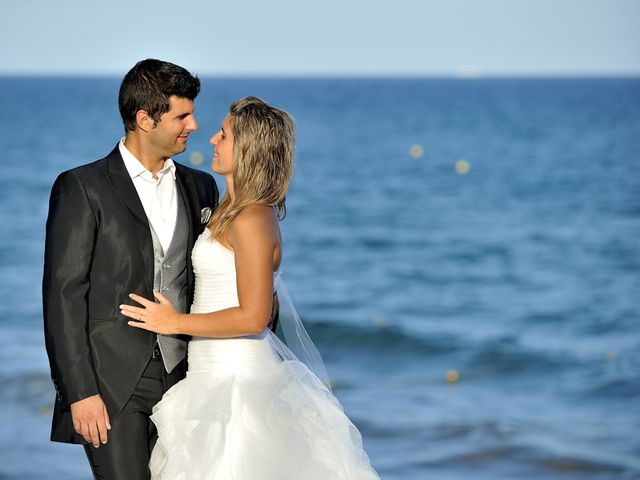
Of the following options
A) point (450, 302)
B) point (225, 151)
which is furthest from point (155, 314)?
point (450, 302)

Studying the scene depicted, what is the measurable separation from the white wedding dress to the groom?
0.08 m

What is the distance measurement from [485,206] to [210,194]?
21585 millimetres

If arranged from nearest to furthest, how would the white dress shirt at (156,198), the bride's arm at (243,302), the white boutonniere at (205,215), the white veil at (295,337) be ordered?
the bride's arm at (243,302) < the white dress shirt at (156,198) < the white boutonniere at (205,215) < the white veil at (295,337)

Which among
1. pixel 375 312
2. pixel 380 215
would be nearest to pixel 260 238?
pixel 375 312

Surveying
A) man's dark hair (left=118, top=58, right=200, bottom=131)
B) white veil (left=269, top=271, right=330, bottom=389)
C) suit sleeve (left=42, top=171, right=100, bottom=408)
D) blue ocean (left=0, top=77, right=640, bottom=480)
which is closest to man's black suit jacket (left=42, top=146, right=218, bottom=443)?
suit sleeve (left=42, top=171, right=100, bottom=408)

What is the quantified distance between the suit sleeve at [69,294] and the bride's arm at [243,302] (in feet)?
0.55

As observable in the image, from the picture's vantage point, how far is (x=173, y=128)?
3.46 metres

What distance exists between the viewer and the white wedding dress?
129 inches

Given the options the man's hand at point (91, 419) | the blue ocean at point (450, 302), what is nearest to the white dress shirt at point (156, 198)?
the man's hand at point (91, 419)

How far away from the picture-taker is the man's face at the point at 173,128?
3.45m

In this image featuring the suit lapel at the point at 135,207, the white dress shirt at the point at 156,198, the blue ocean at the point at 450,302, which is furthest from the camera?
the blue ocean at the point at 450,302

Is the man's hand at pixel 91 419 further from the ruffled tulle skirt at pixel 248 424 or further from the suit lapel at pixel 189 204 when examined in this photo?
the suit lapel at pixel 189 204

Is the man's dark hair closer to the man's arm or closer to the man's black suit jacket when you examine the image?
the man's black suit jacket

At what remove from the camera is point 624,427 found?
28.5 ft
